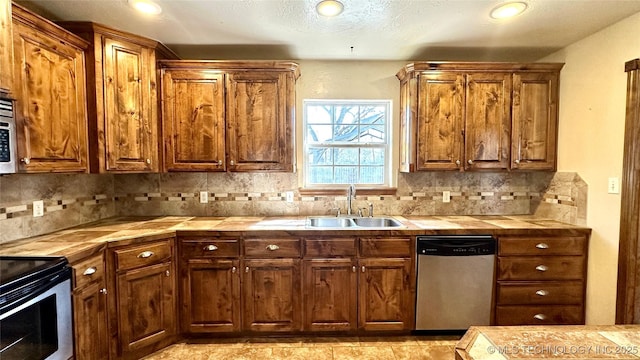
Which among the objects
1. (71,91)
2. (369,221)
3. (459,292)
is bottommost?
(459,292)

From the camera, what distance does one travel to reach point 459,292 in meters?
2.35

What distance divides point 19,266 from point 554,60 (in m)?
4.23

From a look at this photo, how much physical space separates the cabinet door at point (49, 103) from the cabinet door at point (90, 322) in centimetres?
83

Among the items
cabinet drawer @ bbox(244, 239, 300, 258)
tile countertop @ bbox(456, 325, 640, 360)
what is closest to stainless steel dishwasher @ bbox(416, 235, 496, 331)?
cabinet drawer @ bbox(244, 239, 300, 258)

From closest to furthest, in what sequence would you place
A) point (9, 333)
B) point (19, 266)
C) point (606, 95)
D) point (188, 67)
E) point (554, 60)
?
1. point (9, 333)
2. point (19, 266)
3. point (606, 95)
4. point (188, 67)
5. point (554, 60)

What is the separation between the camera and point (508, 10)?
2.01 metres

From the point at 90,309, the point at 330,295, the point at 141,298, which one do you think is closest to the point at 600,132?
the point at 330,295

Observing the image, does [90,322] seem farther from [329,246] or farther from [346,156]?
[346,156]

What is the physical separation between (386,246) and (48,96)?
→ 255 cm

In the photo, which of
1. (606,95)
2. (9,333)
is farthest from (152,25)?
(606,95)

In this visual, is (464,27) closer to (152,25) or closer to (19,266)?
(152,25)

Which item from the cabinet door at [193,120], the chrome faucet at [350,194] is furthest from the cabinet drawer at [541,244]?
the cabinet door at [193,120]

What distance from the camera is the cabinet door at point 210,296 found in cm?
232

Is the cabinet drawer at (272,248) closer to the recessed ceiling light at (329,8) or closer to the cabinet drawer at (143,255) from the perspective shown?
the cabinet drawer at (143,255)
